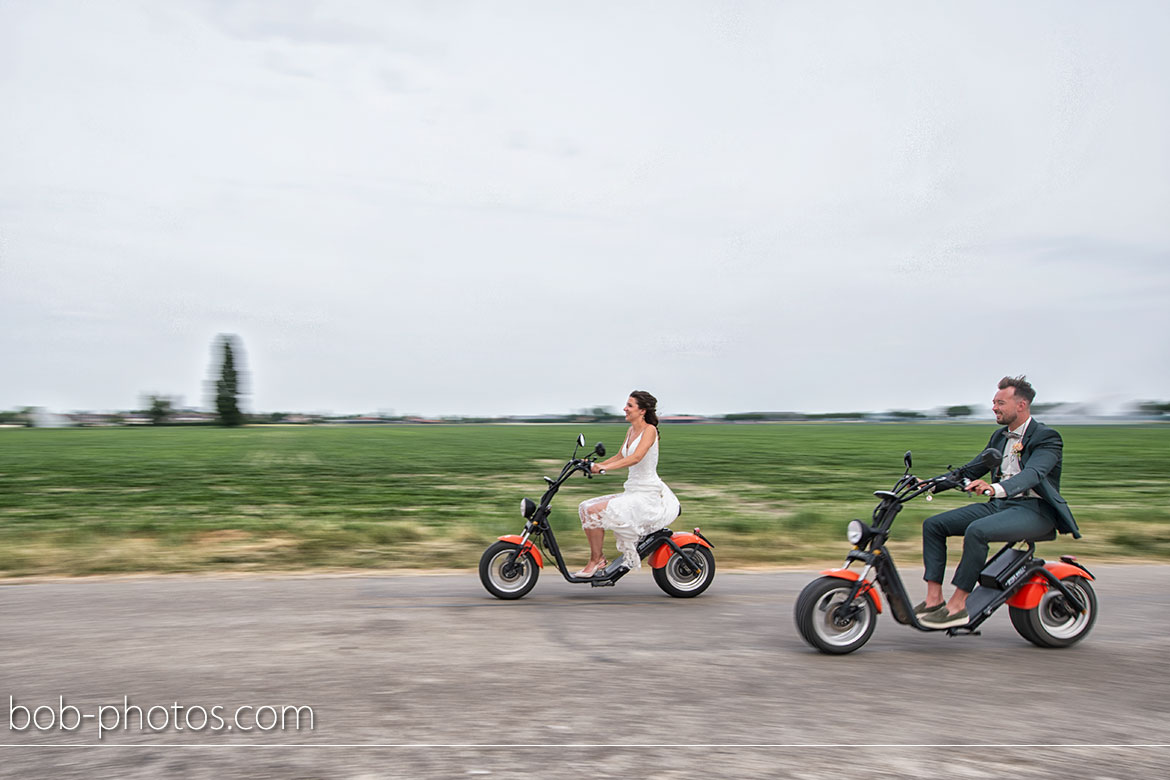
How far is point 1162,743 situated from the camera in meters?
4.34

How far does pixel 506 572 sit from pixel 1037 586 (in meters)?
4.25

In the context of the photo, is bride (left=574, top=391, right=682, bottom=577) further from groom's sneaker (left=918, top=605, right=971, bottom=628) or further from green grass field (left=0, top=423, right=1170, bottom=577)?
green grass field (left=0, top=423, right=1170, bottom=577)

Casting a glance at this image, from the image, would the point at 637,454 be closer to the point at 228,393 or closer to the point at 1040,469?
the point at 1040,469

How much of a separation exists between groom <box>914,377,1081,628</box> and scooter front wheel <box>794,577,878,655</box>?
0.44m

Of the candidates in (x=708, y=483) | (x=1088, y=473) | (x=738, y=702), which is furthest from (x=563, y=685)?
(x=1088, y=473)

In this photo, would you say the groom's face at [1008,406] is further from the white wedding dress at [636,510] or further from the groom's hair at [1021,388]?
the white wedding dress at [636,510]

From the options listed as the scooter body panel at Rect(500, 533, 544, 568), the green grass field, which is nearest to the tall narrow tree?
the green grass field

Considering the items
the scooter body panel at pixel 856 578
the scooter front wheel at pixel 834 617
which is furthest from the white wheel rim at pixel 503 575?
the scooter body panel at pixel 856 578

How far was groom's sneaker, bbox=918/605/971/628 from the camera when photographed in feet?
20.0

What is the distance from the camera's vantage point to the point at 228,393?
16388 centimetres

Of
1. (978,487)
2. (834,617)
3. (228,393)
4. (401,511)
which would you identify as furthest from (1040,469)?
(228,393)

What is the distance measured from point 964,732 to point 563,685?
212 centimetres

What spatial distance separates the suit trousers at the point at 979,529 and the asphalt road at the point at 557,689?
56 centimetres

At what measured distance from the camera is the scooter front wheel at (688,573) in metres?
8.23
